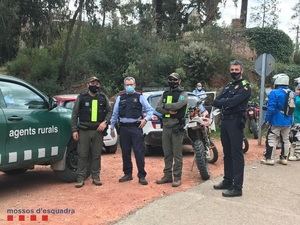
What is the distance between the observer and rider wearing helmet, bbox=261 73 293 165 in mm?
10641

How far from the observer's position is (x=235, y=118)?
777 centimetres

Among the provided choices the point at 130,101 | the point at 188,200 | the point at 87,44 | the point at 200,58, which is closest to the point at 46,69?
the point at 87,44

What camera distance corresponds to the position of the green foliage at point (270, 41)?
29969 millimetres

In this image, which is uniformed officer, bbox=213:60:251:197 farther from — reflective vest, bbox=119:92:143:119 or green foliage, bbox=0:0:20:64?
green foliage, bbox=0:0:20:64

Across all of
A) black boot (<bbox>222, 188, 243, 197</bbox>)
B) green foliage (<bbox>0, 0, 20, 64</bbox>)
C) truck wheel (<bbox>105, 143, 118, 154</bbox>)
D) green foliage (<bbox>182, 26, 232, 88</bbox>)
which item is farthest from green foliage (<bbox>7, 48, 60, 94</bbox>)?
black boot (<bbox>222, 188, 243, 197</bbox>)

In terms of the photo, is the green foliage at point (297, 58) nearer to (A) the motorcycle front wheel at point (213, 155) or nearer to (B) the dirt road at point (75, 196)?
(A) the motorcycle front wheel at point (213, 155)

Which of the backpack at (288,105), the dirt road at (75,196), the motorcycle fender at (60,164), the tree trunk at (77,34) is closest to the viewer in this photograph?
the dirt road at (75,196)

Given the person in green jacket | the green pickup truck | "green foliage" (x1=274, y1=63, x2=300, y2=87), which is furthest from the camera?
"green foliage" (x1=274, y1=63, x2=300, y2=87)

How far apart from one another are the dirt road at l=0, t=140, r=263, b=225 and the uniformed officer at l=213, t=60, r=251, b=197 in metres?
1.03

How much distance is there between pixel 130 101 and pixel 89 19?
17.7 m

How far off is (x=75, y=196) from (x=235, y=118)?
2.68 m

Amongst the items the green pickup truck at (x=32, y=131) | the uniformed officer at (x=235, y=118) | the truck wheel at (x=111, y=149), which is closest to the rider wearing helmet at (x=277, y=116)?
the uniformed officer at (x=235, y=118)

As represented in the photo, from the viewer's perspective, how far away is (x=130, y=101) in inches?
343

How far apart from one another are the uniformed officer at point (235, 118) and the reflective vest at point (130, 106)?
142cm
